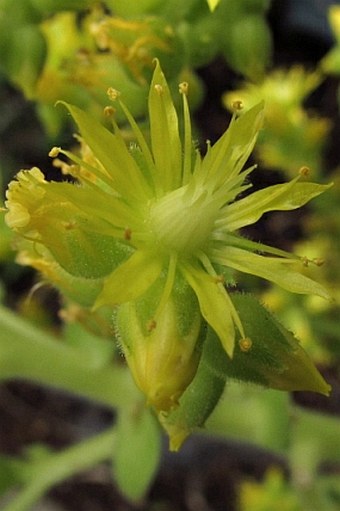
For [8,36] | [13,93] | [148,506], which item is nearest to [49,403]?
[148,506]

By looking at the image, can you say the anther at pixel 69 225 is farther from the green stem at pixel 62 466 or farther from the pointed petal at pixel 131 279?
the green stem at pixel 62 466

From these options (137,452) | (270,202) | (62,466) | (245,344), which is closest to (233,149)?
(270,202)

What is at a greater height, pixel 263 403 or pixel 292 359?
pixel 292 359

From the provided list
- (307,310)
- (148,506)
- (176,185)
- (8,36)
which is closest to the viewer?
(176,185)

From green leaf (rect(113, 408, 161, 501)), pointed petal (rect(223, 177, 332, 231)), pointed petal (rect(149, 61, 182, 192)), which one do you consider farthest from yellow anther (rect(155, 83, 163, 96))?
green leaf (rect(113, 408, 161, 501))

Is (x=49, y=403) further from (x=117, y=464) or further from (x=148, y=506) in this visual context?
(x=117, y=464)

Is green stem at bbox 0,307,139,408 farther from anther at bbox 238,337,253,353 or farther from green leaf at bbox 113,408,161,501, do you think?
anther at bbox 238,337,253,353

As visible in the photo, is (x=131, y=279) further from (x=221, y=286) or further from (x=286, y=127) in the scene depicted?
(x=286, y=127)
